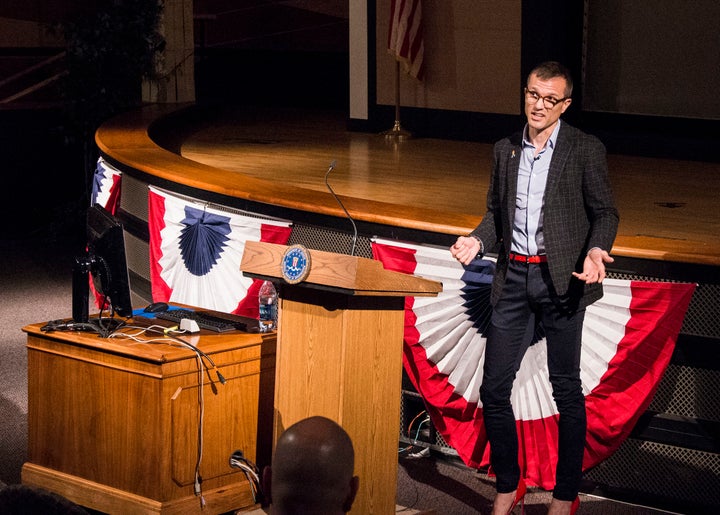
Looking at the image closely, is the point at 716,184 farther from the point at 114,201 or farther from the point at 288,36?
the point at 288,36

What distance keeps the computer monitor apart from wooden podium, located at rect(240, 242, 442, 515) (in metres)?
0.48

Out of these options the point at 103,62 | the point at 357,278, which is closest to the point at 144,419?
the point at 357,278

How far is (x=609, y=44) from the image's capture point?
7.36m

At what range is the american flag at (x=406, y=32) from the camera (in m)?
7.70

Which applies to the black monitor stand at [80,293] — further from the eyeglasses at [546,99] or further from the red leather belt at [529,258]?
the eyeglasses at [546,99]

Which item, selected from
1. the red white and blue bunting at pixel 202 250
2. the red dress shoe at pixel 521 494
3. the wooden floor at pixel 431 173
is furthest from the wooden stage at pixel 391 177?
the red dress shoe at pixel 521 494

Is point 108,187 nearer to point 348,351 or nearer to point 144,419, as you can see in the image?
point 144,419

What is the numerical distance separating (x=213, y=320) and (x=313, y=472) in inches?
70.7

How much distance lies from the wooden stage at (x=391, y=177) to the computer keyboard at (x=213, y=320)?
67 centimetres

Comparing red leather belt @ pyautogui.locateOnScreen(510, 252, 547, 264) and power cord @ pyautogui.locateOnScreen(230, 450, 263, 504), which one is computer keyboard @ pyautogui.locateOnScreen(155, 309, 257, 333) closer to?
power cord @ pyautogui.locateOnScreen(230, 450, 263, 504)

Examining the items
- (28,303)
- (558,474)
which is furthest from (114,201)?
(558,474)

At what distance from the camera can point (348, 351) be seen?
2.89 m

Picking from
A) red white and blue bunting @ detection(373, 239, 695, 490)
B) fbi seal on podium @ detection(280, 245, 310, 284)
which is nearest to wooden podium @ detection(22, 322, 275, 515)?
fbi seal on podium @ detection(280, 245, 310, 284)

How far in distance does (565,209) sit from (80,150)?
689 centimetres
